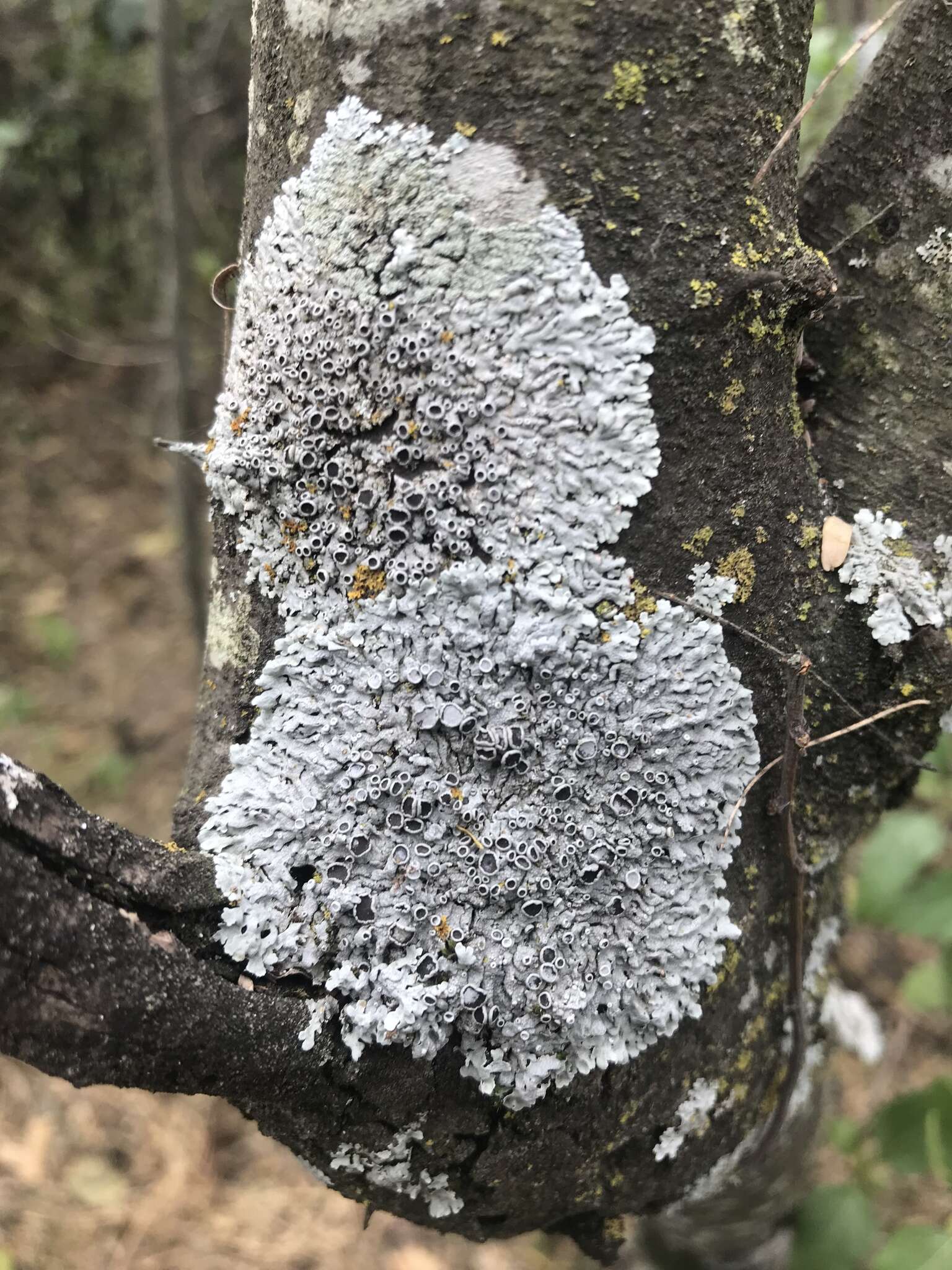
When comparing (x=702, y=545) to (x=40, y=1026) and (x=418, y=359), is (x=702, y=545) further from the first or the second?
(x=40, y=1026)

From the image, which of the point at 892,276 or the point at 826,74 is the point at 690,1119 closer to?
the point at 892,276

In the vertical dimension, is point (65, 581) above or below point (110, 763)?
above

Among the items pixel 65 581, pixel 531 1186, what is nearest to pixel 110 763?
pixel 65 581

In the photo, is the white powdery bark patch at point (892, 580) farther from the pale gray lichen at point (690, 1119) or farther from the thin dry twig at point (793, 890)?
the pale gray lichen at point (690, 1119)

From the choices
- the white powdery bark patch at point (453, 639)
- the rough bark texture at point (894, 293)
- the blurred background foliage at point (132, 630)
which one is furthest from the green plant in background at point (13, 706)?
the rough bark texture at point (894, 293)

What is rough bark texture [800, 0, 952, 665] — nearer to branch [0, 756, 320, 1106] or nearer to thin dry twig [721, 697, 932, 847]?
thin dry twig [721, 697, 932, 847]

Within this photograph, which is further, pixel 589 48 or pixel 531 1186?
pixel 531 1186
